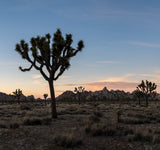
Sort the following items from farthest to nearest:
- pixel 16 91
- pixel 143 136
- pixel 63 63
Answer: pixel 16 91 → pixel 63 63 → pixel 143 136

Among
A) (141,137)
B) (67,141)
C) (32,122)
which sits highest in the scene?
(67,141)

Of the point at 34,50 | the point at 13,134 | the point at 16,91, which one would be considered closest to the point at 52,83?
the point at 34,50

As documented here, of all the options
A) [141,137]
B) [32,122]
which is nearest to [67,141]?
[141,137]

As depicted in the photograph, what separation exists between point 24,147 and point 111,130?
395 cm

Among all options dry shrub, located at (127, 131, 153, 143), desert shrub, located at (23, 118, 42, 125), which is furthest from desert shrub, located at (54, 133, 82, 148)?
desert shrub, located at (23, 118, 42, 125)

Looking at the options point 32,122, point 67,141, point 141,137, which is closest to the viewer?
point 67,141

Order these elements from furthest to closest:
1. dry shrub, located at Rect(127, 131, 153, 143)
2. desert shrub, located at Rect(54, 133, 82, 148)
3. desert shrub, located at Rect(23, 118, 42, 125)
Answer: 1. desert shrub, located at Rect(23, 118, 42, 125)
2. dry shrub, located at Rect(127, 131, 153, 143)
3. desert shrub, located at Rect(54, 133, 82, 148)

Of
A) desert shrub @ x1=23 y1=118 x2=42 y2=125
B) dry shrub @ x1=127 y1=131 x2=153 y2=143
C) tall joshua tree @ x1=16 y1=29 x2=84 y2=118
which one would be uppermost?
tall joshua tree @ x1=16 y1=29 x2=84 y2=118

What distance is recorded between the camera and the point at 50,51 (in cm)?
1482

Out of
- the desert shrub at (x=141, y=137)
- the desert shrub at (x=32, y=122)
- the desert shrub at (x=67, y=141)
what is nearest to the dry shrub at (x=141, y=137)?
the desert shrub at (x=141, y=137)

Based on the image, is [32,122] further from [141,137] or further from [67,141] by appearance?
[141,137]

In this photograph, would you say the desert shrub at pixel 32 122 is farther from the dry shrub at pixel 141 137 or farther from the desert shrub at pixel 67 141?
the dry shrub at pixel 141 137

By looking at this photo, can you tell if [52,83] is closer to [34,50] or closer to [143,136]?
[34,50]

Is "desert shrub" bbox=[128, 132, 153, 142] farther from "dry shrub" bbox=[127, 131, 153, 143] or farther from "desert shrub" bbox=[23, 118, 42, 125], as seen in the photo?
"desert shrub" bbox=[23, 118, 42, 125]
